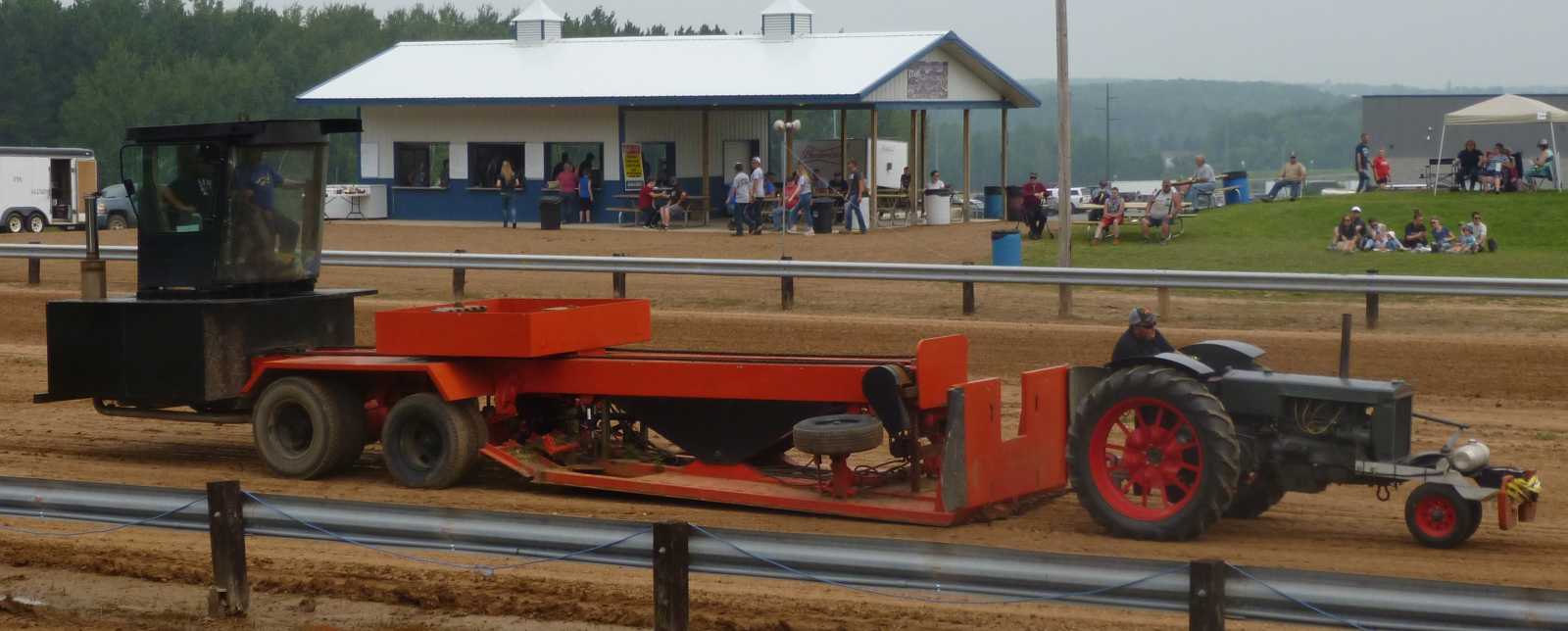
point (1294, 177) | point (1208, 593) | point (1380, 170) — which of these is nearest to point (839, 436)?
point (1208, 593)

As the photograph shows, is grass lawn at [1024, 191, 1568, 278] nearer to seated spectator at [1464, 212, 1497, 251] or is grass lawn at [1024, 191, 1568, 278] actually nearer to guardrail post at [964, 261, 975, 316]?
seated spectator at [1464, 212, 1497, 251]

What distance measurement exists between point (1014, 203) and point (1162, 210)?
20.6 feet

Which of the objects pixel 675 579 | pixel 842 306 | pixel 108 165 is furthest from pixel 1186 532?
pixel 108 165

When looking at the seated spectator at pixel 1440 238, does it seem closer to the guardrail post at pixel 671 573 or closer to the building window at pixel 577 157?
the building window at pixel 577 157

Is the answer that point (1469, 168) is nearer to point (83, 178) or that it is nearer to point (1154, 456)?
point (1154, 456)

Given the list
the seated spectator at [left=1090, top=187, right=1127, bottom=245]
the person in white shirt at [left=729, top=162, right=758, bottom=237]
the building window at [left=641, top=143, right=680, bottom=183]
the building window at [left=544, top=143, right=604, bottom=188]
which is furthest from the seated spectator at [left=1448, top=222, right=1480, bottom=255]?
the building window at [left=544, top=143, right=604, bottom=188]

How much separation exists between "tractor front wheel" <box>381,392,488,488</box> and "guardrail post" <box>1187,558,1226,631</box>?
6076 millimetres

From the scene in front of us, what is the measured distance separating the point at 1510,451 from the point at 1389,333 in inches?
219

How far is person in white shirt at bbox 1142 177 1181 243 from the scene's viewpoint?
2981cm

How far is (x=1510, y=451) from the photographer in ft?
40.8

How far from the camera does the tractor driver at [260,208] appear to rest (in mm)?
11930

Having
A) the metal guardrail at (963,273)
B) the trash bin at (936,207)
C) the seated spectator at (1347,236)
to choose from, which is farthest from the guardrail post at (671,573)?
the trash bin at (936,207)

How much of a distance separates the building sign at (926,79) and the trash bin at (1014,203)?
9.04 ft

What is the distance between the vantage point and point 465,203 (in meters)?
38.1
